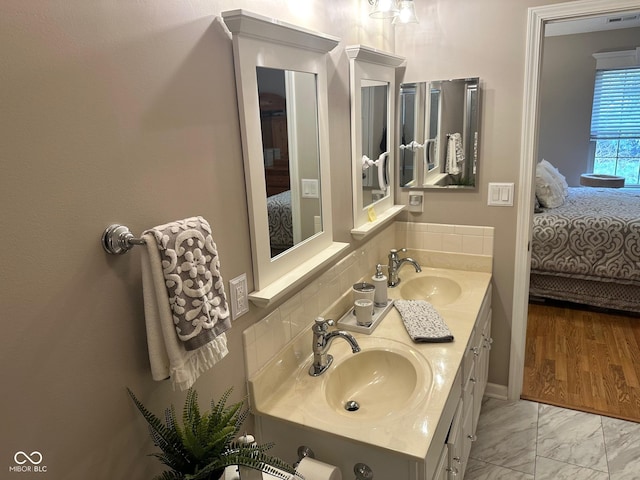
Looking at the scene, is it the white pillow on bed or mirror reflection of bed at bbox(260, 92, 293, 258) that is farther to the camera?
the white pillow on bed

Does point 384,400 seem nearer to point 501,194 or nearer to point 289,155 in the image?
point 289,155

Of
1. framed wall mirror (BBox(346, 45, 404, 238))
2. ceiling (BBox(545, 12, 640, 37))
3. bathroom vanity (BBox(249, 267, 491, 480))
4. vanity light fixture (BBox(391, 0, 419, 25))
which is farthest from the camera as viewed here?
ceiling (BBox(545, 12, 640, 37))

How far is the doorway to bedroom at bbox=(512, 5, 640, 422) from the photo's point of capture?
2.79m

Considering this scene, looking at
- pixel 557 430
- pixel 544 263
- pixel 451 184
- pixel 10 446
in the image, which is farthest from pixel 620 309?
pixel 10 446

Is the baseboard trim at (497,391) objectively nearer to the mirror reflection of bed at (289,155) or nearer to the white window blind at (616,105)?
the mirror reflection of bed at (289,155)

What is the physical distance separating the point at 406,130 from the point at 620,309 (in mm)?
2570

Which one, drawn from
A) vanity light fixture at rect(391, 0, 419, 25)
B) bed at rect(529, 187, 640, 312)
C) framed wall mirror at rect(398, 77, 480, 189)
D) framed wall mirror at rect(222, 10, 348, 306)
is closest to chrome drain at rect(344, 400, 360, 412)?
framed wall mirror at rect(222, 10, 348, 306)

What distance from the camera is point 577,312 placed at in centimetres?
388

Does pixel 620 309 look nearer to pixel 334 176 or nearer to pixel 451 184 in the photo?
pixel 451 184

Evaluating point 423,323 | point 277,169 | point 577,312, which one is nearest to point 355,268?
point 423,323

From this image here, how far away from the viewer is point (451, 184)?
99.0 inches

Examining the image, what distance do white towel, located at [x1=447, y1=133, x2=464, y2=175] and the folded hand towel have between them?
0.81m

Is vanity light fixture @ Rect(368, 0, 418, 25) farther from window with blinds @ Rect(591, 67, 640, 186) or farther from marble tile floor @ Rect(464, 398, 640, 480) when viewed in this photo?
window with blinds @ Rect(591, 67, 640, 186)

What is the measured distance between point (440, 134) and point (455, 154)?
0.44ft
